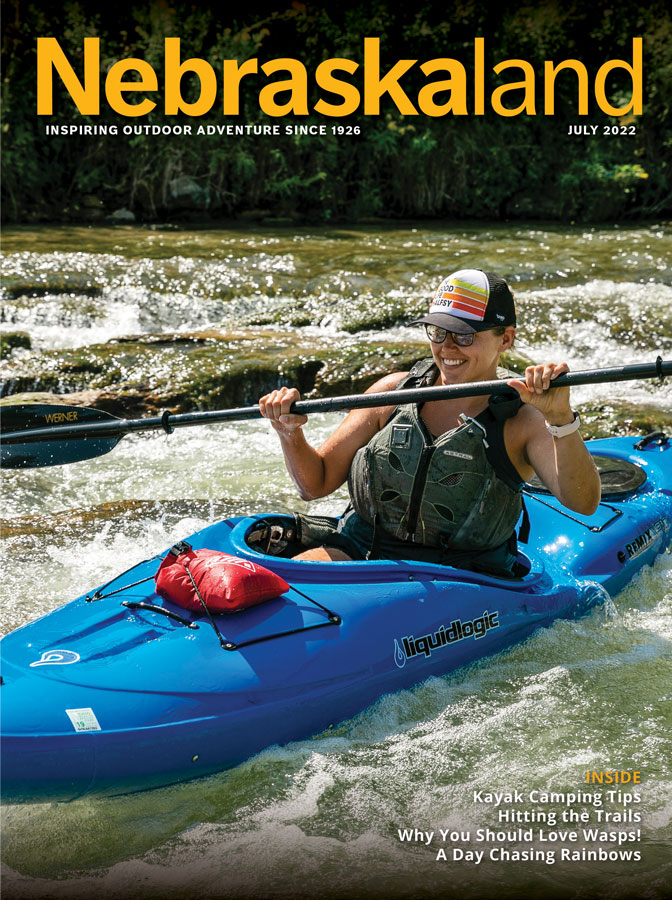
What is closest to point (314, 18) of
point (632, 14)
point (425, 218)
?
point (425, 218)

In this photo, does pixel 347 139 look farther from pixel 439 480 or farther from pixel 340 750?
pixel 340 750

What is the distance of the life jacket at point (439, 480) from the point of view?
8.75 feet

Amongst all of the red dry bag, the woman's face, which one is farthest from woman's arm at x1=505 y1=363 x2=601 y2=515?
the red dry bag

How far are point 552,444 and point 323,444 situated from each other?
26.7 inches

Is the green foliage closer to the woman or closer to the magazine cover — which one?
the magazine cover

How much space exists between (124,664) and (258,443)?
10.1 feet

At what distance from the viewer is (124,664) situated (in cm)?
233

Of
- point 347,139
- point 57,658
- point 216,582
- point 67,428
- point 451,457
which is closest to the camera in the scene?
point 57,658

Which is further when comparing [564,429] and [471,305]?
[471,305]

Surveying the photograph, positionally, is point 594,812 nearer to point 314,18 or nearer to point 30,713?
point 30,713

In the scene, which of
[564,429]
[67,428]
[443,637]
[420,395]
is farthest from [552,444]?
[67,428]

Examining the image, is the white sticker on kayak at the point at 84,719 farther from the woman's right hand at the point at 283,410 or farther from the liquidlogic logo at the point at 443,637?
the woman's right hand at the point at 283,410

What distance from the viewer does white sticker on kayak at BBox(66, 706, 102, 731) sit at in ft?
7.17

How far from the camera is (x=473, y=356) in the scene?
270 cm
